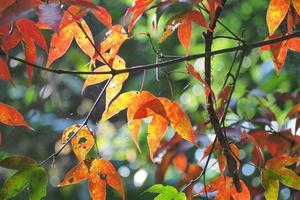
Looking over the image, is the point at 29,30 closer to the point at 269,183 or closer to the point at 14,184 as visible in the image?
the point at 14,184

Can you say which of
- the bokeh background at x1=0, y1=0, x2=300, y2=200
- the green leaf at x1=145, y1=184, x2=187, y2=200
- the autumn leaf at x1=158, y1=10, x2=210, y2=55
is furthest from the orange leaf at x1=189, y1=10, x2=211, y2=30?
the bokeh background at x1=0, y1=0, x2=300, y2=200

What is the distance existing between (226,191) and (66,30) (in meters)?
0.30

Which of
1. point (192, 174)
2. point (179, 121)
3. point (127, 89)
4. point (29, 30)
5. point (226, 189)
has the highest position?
point (29, 30)

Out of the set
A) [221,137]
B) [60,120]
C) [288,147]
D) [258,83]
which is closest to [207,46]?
[221,137]

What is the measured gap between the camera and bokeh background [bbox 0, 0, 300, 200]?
5.15 ft

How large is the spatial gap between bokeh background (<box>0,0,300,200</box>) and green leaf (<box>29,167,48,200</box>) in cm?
83

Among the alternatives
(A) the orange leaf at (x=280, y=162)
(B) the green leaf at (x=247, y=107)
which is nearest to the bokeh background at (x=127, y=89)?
(B) the green leaf at (x=247, y=107)

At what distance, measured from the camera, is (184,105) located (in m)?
1.73

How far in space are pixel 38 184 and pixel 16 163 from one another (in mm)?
38

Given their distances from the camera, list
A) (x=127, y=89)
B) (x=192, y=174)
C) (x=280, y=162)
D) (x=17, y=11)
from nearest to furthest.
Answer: (x=17, y=11) → (x=280, y=162) → (x=192, y=174) → (x=127, y=89)

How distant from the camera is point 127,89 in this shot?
1769 mm

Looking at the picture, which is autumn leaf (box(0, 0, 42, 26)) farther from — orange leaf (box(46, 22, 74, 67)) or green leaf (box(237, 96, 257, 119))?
green leaf (box(237, 96, 257, 119))

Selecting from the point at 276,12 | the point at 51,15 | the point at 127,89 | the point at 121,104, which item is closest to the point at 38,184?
the point at 121,104

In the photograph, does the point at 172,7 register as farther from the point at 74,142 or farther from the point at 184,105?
the point at 184,105
